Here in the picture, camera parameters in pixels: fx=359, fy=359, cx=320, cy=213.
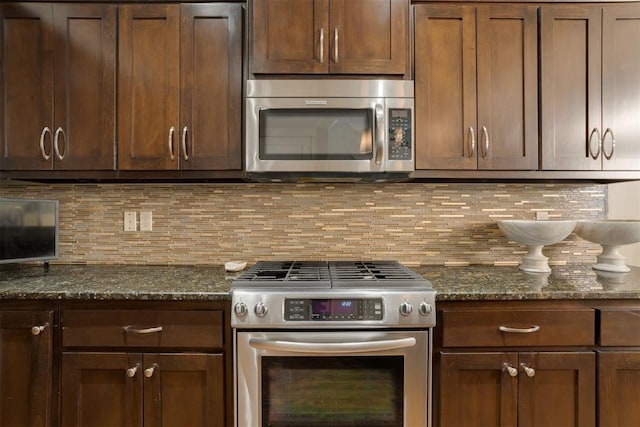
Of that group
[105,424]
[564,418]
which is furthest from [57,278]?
[564,418]

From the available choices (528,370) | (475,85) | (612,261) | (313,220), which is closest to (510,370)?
(528,370)

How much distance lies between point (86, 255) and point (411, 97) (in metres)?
1.94

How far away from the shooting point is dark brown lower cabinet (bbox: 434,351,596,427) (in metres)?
1.39

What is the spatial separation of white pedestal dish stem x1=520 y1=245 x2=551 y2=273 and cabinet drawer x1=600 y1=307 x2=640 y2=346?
412mm

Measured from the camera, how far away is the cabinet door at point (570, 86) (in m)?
1.72

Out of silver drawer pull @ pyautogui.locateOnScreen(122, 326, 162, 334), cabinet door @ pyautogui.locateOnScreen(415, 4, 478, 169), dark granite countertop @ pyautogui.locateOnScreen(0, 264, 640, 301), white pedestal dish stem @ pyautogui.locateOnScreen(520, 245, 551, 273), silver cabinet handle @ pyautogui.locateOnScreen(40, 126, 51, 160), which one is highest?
cabinet door @ pyautogui.locateOnScreen(415, 4, 478, 169)

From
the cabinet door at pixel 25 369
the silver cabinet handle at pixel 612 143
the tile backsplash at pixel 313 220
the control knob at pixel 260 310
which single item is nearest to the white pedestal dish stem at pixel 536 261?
the tile backsplash at pixel 313 220

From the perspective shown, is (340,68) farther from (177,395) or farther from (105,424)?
(105,424)

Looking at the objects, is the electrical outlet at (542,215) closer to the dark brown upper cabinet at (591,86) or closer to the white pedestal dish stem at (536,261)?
the white pedestal dish stem at (536,261)

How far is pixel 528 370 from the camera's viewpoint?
137cm

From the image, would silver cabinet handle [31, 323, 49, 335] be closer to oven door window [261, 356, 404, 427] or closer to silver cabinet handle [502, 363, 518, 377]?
oven door window [261, 356, 404, 427]

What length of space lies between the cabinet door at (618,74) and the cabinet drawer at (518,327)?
0.82 meters

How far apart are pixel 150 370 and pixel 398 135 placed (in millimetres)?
1423

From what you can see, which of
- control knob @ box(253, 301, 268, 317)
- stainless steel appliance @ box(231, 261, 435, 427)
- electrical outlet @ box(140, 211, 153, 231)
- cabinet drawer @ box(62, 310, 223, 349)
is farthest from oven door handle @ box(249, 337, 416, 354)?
electrical outlet @ box(140, 211, 153, 231)
